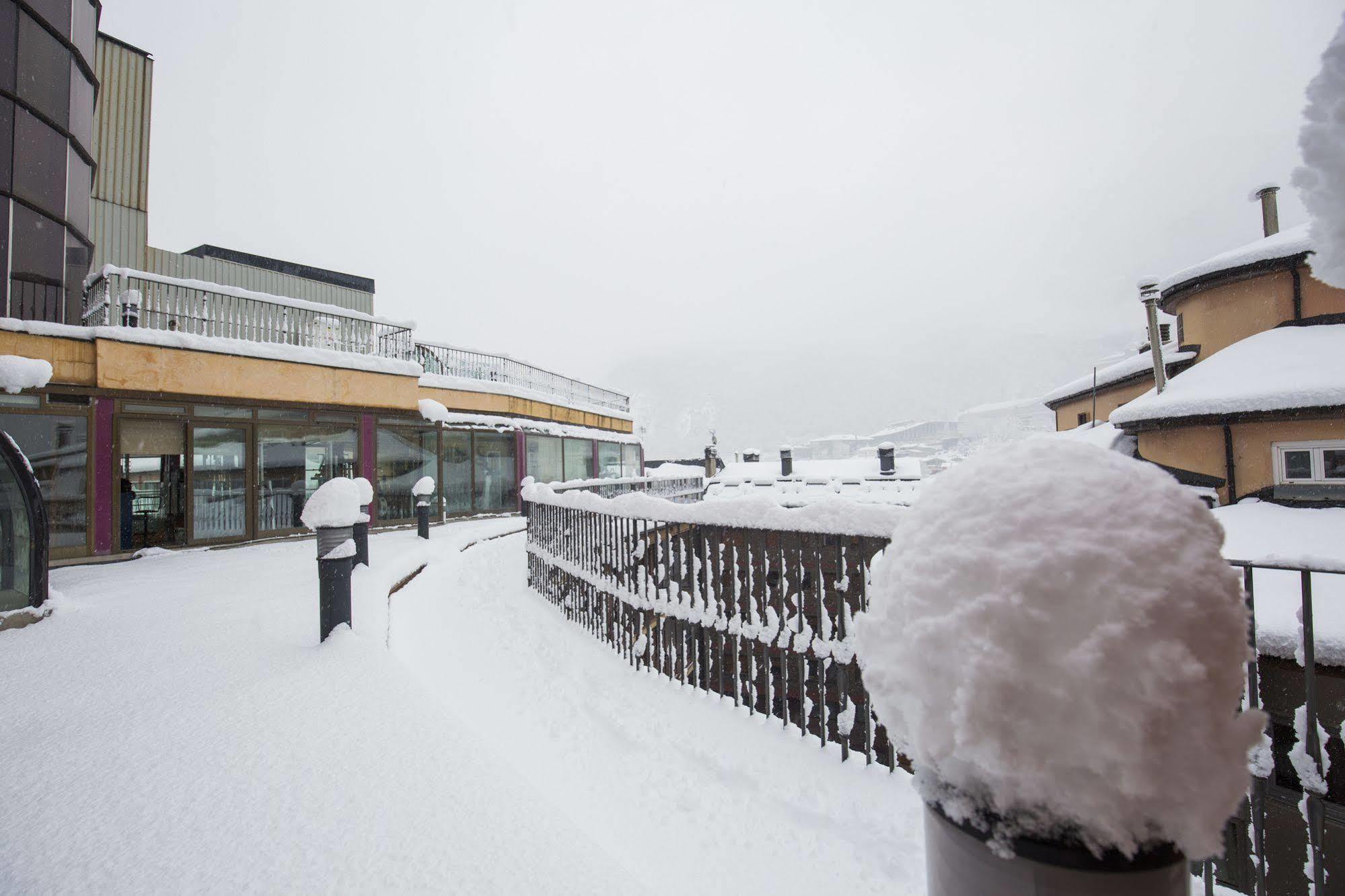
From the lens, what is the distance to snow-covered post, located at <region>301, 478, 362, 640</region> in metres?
4.16

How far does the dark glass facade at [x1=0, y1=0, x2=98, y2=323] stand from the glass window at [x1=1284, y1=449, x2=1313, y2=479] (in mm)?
22459

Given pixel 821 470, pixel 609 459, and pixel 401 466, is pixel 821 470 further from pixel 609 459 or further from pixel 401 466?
pixel 401 466

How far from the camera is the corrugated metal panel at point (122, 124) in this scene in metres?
13.1

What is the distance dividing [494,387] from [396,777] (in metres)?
15.4

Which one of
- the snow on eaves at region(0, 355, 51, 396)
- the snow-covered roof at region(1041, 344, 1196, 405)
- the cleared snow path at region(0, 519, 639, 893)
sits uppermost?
the snow-covered roof at region(1041, 344, 1196, 405)

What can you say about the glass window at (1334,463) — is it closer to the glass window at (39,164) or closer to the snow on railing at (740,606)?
the snow on railing at (740,606)

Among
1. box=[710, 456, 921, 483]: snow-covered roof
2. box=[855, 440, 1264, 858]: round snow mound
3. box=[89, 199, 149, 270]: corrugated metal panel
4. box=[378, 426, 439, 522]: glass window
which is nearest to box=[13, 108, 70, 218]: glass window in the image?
box=[89, 199, 149, 270]: corrugated metal panel

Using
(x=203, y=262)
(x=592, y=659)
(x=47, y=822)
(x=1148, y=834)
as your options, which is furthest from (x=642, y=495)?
(x=203, y=262)

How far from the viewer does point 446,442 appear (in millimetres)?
15039

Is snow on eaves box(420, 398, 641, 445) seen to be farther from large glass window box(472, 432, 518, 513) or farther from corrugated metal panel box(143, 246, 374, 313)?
corrugated metal panel box(143, 246, 374, 313)

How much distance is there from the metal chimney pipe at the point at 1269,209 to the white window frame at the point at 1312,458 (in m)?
7.31

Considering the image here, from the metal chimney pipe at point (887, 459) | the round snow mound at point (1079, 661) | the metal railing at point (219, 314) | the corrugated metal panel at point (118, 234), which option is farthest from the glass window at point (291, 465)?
the metal chimney pipe at point (887, 459)

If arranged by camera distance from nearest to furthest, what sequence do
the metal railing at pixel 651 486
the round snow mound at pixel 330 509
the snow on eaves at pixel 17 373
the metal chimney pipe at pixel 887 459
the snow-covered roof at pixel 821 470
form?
the round snow mound at pixel 330 509
the snow on eaves at pixel 17 373
the metal railing at pixel 651 486
the snow-covered roof at pixel 821 470
the metal chimney pipe at pixel 887 459

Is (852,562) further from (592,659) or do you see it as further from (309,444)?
(309,444)
